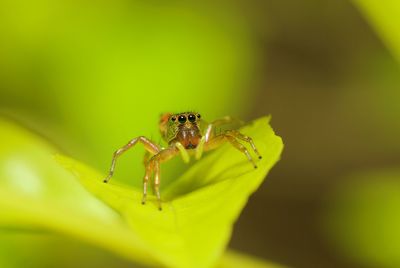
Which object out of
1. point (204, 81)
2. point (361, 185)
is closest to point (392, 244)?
point (361, 185)

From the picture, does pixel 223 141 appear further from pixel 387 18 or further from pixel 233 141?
pixel 387 18

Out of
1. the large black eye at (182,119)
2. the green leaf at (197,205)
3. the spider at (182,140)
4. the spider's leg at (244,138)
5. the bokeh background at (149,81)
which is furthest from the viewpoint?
the bokeh background at (149,81)

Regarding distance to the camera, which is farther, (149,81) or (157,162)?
(149,81)

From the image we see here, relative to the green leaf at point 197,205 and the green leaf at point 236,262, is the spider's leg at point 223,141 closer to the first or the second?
the green leaf at point 197,205

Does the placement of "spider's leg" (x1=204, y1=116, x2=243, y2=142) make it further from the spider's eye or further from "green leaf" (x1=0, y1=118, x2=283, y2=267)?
"green leaf" (x1=0, y1=118, x2=283, y2=267)

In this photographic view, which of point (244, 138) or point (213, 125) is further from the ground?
point (213, 125)

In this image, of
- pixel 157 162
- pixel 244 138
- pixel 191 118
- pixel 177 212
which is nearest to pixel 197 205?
pixel 177 212

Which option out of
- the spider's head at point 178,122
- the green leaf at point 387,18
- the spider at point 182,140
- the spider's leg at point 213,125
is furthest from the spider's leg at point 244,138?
the green leaf at point 387,18
